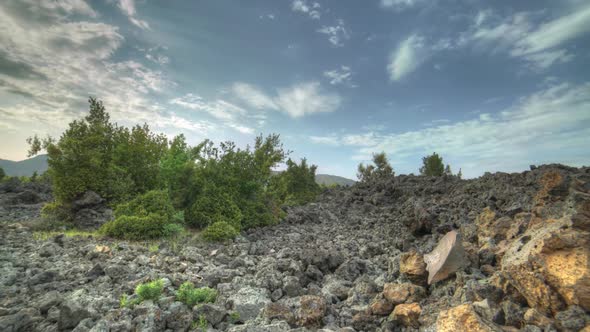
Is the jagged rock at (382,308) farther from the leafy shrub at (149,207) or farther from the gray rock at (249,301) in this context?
the leafy shrub at (149,207)

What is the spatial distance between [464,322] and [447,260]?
6.54 feet

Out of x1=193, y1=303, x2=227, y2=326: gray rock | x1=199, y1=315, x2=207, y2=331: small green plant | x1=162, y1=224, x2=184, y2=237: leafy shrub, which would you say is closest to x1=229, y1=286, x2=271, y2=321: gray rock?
x1=193, y1=303, x2=227, y2=326: gray rock

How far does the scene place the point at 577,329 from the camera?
343 centimetres

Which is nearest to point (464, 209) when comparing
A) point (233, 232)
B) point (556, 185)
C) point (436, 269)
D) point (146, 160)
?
point (556, 185)

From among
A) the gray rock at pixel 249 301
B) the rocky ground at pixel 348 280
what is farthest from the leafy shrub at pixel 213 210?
the gray rock at pixel 249 301

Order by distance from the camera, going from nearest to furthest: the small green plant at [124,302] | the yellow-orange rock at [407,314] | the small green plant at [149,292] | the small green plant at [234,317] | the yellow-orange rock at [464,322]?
the yellow-orange rock at [464,322] < the yellow-orange rock at [407,314] < the small green plant at [234,317] < the small green plant at [124,302] < the small green plant at [149,292]

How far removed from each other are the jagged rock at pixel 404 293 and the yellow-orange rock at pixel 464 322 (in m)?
1.20

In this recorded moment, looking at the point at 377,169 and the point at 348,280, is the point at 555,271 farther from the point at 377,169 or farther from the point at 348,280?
the point at 377,169

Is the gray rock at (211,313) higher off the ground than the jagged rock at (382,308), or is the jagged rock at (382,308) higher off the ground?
the jagged rock at (382,308)

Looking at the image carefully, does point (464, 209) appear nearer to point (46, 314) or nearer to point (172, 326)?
point (172, 326)

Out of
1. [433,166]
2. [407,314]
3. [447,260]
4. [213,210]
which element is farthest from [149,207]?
[433,166]

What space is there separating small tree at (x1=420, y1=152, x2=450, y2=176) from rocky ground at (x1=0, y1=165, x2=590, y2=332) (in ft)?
84.1

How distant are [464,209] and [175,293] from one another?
11.2 meters

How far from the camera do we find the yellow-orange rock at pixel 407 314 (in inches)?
185
